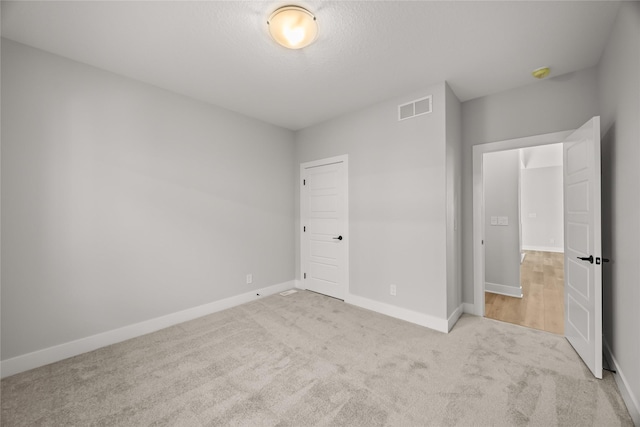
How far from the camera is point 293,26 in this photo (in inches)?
73.7

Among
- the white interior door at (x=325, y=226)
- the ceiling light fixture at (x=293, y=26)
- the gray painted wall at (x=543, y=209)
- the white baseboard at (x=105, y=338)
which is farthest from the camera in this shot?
the gray painted wall at (x=543, y=209)

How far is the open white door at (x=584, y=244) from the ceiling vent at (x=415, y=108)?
4.57ft

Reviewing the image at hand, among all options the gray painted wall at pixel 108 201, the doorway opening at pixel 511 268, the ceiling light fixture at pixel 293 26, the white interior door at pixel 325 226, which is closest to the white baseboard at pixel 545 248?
the doorway opening at pixel 511 268

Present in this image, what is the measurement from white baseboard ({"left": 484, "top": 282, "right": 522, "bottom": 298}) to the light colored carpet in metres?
1.31

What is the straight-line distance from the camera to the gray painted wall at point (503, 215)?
13.1 feet

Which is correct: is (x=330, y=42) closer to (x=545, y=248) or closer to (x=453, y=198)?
(x=453, y=198)

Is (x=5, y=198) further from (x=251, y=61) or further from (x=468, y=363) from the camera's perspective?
(x=468, y=363)

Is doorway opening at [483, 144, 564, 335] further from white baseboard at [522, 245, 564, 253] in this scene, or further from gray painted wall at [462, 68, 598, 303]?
white baseboard at [522, 245, 564, 253]

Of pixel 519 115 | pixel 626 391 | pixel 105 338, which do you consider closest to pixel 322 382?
pixel 626 391

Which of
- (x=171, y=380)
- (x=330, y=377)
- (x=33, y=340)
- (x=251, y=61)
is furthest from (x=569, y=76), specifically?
(x=33, y=340)

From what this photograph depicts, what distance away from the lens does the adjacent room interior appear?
182 cm

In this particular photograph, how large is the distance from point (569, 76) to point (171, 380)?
15.8 feet

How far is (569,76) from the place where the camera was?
268 cm

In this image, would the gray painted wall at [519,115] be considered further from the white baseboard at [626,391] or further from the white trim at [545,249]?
the white trim at [545,249]
